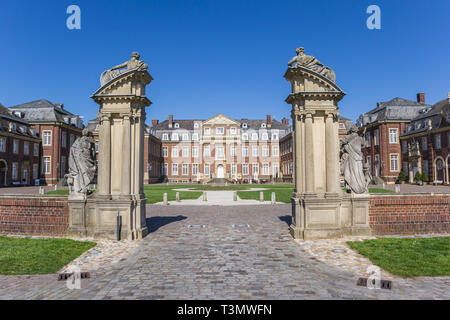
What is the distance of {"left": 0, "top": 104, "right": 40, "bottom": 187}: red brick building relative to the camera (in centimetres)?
3553

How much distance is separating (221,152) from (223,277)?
53098mm

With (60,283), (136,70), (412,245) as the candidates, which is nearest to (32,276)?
(60,283)

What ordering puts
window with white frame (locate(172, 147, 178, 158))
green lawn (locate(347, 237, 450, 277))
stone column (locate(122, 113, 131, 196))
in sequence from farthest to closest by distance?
window with white frame (locate(172, 147, 178, 158))
stone column (locate(122, 113, 131, 196))
green lawn (locate(347, 237, 450, 277))

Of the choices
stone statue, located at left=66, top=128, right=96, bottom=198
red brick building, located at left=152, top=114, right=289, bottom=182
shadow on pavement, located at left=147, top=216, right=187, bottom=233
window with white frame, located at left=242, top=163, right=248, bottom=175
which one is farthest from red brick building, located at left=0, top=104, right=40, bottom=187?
window with white frame, located at left=242, top=163, right=248, bottom=175

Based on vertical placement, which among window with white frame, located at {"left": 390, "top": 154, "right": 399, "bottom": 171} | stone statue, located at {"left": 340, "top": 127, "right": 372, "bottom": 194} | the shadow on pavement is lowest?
the shadow on pavement

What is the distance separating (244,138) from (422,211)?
164ft

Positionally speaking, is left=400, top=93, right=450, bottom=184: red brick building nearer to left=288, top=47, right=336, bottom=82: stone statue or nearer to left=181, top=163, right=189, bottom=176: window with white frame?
left=288, top=47, right=336, bottom=82: stone statue

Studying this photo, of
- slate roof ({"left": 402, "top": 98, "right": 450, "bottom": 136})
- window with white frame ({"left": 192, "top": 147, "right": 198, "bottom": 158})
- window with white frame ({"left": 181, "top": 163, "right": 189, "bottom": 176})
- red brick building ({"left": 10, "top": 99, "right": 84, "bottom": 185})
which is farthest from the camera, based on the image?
window with white frame ({"left": 181, "top": 163, "right": 189, "bottom": 176})

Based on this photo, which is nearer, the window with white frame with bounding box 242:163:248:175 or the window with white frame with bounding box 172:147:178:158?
the window with white frame with bounding box 242:163:248:175

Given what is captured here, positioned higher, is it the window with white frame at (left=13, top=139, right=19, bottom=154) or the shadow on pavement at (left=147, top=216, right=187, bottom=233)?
the window with white frame at (left=13, top=139, right=19, bottom=154)

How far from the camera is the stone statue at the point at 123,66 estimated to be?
9.00 m

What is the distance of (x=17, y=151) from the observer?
123 ft

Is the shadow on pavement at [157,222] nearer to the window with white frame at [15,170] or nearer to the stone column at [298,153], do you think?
the stone column at [298,153]

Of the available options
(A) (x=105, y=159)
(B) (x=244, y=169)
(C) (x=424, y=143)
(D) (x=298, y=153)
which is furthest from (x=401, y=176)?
(A) (x=105, y=159)
